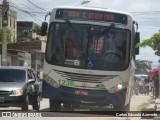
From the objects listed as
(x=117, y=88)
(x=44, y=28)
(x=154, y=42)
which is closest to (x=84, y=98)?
(x=117, y=88)

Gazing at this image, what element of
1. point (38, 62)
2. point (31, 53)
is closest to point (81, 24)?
point (31, 53)

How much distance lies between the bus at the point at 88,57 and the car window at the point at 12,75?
2048 millimetres

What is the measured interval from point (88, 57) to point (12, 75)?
3508 millimetres

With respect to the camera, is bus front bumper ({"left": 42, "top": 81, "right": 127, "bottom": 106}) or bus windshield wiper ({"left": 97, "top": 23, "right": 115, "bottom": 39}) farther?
bus windshield wiper ({"left": 97, "top": 23, "right": 115, "bottom": 39})

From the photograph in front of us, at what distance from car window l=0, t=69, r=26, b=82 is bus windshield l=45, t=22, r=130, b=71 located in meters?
2.12

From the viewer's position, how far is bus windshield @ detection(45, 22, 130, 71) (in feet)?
49.2

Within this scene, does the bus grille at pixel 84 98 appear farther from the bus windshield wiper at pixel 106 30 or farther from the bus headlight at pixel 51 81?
the bus windshield wiper at pixel 106 30

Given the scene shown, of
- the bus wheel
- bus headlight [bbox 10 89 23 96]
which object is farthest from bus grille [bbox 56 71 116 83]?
bus headlight [bbox 10 89 23 96]

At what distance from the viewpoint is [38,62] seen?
2495 inches

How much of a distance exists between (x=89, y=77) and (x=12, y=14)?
65.8 meters

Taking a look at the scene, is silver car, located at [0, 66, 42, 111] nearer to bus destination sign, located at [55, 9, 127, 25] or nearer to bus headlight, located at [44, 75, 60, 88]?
bus headlight, located at [44, 75, 60, 88]

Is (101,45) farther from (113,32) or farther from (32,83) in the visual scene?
(32,83)

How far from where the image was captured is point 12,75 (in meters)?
17.2

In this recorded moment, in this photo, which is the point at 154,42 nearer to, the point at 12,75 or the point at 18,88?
the point at 12,75
